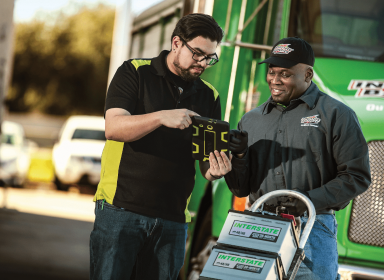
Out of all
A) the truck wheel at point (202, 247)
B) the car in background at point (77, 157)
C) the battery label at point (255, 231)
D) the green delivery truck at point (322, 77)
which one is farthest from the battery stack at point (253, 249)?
the car in background at point (77, 157)

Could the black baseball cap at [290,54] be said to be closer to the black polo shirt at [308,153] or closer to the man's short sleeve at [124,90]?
the black polo shirt at [308,153]

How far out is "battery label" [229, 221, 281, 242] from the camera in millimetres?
2553

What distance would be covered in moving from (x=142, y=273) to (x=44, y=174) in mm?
13667

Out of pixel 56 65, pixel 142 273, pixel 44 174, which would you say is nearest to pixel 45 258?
pixel 142 273

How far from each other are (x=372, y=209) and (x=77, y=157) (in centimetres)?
1230

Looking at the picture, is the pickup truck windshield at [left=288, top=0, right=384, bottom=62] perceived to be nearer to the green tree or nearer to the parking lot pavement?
the parking lot pavement

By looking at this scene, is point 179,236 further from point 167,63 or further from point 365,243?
point 365,243

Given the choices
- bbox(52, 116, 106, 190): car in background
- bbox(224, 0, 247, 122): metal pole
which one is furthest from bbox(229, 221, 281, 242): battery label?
bbox(52, 116, 106, 190): car in background

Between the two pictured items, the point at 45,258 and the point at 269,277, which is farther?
the point at 45,258

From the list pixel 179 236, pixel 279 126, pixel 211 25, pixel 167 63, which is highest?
pixel 211 25

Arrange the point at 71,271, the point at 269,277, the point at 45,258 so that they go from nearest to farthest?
the point at 269,277, the point at 71,271, the point at 45,258

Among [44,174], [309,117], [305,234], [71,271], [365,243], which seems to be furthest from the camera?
[44,174]

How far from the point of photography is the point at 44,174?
16.2 metres

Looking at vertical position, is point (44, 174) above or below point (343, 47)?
below
